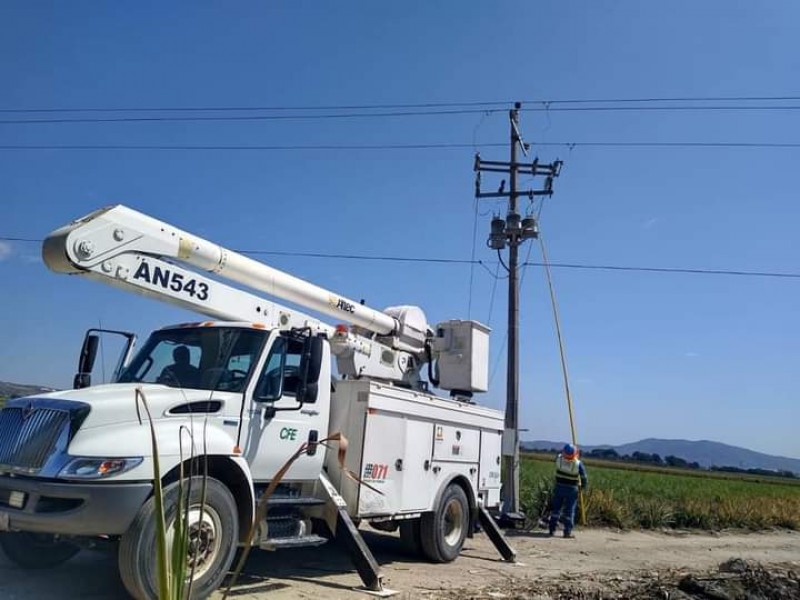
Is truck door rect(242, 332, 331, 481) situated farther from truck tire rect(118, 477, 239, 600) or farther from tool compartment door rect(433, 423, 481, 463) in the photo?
tool compartment door rect(433, 423, 481, 463)

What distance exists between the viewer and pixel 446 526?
10.5m

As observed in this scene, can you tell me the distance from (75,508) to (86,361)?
245 cm

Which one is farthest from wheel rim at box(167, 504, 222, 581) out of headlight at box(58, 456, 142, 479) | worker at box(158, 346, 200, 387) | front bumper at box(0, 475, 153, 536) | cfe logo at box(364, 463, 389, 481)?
cfe logo at box(364, 463, 389, 481)

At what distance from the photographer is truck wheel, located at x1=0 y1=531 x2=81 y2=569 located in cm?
710

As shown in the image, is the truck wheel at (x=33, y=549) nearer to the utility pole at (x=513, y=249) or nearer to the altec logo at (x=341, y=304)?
the altec logo at (x=341, y=304)

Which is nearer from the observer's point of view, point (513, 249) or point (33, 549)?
point (33, 549)

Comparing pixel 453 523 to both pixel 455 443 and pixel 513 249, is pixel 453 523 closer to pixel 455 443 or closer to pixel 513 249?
pixel 455 443

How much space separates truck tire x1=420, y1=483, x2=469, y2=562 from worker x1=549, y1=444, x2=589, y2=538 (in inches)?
191

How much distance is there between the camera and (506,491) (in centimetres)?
1574

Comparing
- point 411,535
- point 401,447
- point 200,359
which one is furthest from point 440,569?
point 200,359

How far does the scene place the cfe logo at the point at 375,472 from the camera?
8.44 m

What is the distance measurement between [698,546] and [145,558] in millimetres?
13285

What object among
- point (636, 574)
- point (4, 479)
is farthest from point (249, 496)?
point (636, 574)

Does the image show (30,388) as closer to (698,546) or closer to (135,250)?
(135,250)
